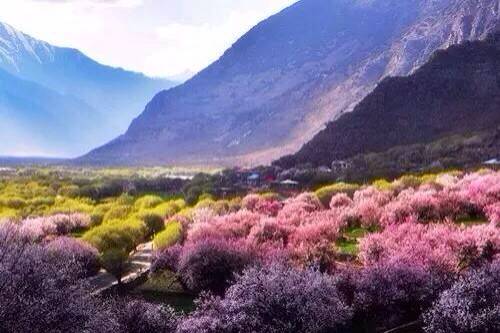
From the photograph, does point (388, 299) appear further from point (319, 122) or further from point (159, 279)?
point (319, 122)

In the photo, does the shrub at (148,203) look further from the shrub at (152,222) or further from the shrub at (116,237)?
the shrub at (116,237)

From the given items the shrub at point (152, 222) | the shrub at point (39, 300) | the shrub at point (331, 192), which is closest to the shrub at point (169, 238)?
the shrub at point (152, 222)

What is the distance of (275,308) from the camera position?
43.2ft

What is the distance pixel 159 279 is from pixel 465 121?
2803 inches

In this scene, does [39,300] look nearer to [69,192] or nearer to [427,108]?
[69,192]

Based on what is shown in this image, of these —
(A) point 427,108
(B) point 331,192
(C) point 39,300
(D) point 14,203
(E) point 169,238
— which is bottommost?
(B) point 331,192

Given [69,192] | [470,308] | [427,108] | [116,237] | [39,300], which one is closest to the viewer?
[39,300]

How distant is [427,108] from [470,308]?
77.7m

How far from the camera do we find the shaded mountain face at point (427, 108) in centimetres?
8269

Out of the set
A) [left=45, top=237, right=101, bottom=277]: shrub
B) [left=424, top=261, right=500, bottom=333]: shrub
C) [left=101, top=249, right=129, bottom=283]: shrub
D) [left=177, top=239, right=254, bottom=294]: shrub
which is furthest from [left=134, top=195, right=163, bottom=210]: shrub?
[left=424, top=261, right=500, bottom=333]: shrub

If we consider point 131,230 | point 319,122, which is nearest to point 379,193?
point 131,230

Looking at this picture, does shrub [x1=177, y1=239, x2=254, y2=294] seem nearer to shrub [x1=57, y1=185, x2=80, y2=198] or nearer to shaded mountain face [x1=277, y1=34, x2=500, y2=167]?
shrub [x1=57, y1=185, x2=80, y2=198]

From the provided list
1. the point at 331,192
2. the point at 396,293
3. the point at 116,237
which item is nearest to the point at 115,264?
the point at 116,237

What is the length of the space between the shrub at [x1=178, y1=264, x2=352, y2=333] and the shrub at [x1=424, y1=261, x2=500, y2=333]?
2035 millimetres
